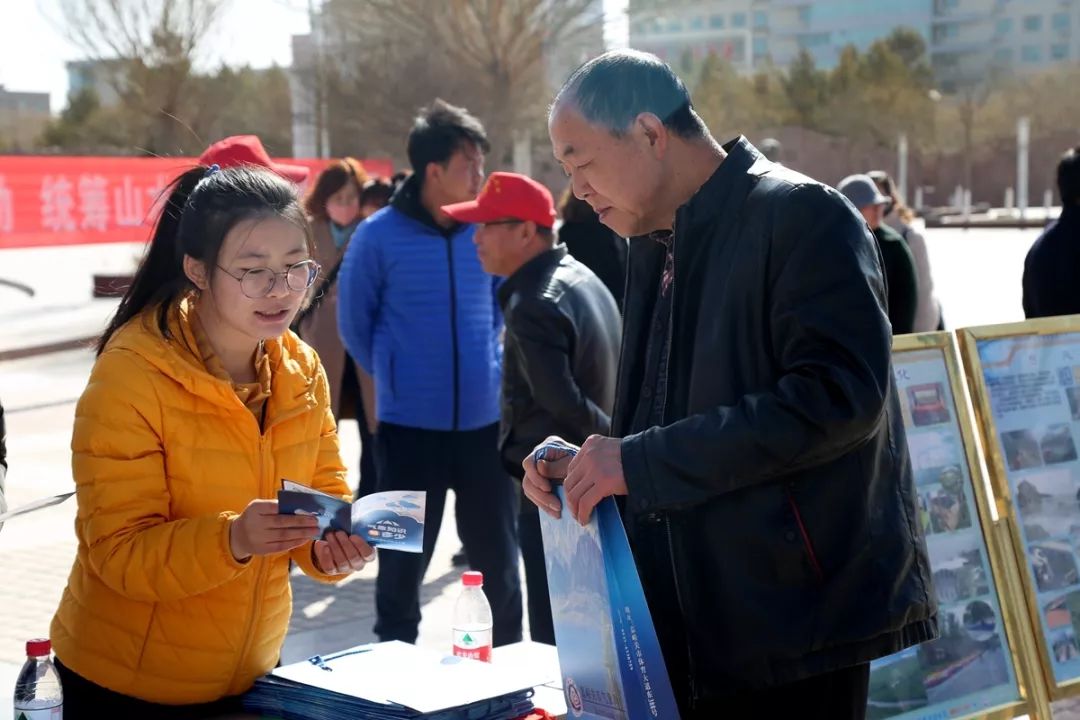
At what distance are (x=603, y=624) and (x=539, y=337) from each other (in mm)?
2277

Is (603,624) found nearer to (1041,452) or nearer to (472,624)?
(472,624)

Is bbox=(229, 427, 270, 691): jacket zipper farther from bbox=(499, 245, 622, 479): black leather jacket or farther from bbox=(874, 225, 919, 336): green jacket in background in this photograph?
bbox=(874, 225, 919, 336): green jacket in background

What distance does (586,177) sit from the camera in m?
2.40

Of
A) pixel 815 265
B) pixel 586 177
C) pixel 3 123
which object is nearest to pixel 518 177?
pixel 586 177

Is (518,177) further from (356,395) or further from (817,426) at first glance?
(817,426)

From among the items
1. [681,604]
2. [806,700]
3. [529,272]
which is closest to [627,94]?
[681,604]

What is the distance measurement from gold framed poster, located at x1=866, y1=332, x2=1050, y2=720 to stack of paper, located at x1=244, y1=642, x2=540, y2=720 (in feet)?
5.74

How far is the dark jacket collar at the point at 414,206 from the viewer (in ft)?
17.8

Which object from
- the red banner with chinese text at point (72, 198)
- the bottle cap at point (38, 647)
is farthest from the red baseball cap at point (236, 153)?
the red banner with chinese text at point (72, 198)

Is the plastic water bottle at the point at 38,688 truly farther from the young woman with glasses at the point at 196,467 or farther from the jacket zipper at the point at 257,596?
the jacket zipper at the point at 257,596

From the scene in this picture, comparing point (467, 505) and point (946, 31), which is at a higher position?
point (946, 31)

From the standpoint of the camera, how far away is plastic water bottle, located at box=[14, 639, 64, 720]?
2326mm

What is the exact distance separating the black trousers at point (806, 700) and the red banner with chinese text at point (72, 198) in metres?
14.0

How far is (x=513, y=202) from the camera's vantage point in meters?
4.71
